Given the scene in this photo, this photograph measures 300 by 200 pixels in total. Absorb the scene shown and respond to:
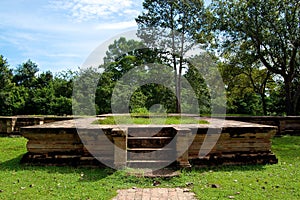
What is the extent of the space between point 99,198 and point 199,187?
159 cm

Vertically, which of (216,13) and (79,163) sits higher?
(216,13)

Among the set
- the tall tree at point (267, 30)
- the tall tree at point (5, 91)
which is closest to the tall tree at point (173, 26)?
the tall tree at point (267, 30)

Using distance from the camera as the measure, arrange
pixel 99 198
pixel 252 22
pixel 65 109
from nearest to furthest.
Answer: pixel 99 198 < pixel 252 22 < pixel 65 109

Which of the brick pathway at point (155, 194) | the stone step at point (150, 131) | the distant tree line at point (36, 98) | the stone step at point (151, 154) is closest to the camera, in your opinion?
the brick pathway at point (155, 194)

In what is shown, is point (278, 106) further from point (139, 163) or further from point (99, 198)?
point (99, 198)

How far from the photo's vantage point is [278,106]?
24531 mm

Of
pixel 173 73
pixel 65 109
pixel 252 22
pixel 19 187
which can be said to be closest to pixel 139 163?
pixel 19 187

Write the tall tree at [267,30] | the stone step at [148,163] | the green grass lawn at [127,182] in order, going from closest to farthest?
the green grass lawn at [127,182] → the stone step at [148,163] → the tall tree at [267,30]

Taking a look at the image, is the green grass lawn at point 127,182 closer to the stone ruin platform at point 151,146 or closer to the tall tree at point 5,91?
the stone ruin platform at point 151,146

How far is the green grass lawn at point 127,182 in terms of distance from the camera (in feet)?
13.5

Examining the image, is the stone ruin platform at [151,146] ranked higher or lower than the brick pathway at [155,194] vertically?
higher

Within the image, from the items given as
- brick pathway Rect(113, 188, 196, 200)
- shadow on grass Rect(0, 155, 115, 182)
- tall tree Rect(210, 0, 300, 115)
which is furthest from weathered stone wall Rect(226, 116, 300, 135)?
brick pathway Rect(113, 188, 196, 200)

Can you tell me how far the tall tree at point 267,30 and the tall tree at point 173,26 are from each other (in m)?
4.12

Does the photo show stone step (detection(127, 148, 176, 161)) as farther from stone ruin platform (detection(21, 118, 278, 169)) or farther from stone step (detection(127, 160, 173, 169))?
stone step (detection(127, 160, 173, 169))
